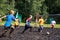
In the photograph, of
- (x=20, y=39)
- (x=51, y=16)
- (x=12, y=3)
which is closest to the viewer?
(x=20, y=39)

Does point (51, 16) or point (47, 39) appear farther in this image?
point (51, 16)

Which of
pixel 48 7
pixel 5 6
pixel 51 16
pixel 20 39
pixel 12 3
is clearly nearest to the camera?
pixel 20 39

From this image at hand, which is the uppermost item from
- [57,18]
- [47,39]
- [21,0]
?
[47,39]

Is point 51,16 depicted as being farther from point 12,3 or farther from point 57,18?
point 12,3

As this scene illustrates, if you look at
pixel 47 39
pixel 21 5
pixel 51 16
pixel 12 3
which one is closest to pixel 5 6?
pixel 12 3

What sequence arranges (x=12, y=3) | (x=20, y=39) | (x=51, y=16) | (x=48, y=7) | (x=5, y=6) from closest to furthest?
(x=20, y=39) < (x=5, y=6) < (x=12, y=3) < (x=51, y=16) < (x=48, y=7)

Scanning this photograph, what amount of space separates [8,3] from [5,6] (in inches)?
153

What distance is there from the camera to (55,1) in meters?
60.2

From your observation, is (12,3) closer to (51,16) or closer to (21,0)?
(21,0)

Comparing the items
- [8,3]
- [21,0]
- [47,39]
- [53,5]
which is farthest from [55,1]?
[47,39]

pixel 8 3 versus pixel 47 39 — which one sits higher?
pixel 47 39

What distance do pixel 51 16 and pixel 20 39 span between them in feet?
143

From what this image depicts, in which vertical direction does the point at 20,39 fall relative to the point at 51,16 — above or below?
above

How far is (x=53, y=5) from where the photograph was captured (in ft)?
203
